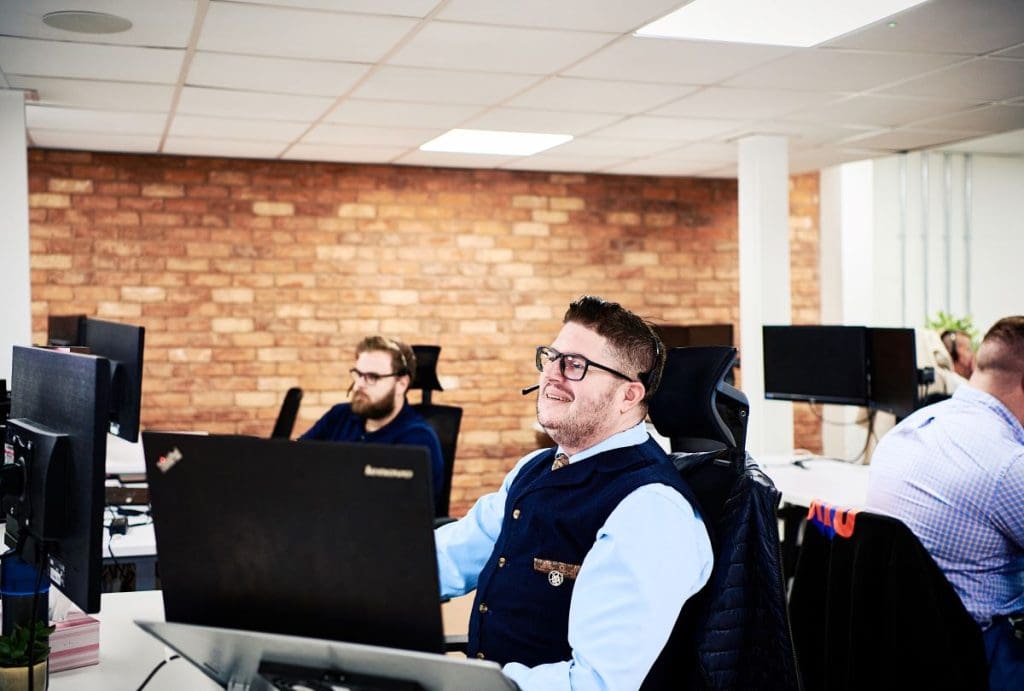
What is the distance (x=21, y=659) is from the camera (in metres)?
1.62

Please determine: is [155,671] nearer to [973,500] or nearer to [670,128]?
[973,500]

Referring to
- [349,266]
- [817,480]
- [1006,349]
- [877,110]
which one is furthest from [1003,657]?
[349,266]

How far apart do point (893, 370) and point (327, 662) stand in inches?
150

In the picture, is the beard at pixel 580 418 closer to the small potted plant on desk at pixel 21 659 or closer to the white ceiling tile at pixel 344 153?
the small potted plant on desk at pixel 21 659

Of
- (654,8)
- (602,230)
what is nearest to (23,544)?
(654,8)

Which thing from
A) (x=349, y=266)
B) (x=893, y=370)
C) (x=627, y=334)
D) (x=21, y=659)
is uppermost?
(x=349, y=266)

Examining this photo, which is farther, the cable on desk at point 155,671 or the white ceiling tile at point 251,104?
the white ceiling tile at point 251,104

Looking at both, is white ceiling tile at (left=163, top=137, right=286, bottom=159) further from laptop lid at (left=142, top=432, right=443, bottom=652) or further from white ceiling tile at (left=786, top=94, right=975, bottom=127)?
laptop lid at (left=142, top=432, right=443, bottom=652)

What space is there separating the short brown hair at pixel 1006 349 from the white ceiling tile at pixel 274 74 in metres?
2.44

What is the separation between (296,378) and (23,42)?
301cm

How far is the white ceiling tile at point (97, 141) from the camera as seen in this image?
17.3 ft

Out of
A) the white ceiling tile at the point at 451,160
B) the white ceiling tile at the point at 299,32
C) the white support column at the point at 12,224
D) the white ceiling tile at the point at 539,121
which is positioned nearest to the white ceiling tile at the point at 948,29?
the white ceiling tile at the point at 539,121

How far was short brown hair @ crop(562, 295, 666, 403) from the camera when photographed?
6.07 feet

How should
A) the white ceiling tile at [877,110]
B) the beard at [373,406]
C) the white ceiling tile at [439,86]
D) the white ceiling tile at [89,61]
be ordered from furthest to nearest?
the white ceiling tile at [877,110]
the white ceiling tile at [439,86]
the beard at [373,406]
the white ceiling tile at [89,61]
